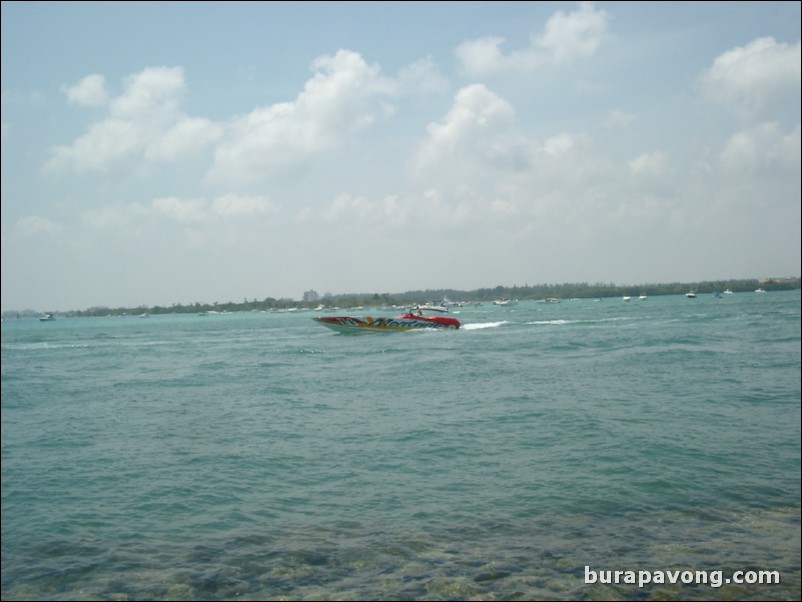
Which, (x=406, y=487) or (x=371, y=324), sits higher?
(x=371, y=324)

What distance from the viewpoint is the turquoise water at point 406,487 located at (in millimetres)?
6902

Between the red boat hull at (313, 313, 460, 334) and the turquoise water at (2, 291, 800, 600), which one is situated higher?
the red boat hull at (313, 313, 460, 334)

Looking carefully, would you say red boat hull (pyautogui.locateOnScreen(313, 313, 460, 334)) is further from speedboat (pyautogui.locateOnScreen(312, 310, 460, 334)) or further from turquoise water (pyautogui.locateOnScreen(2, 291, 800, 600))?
turquoise water (pyautogui.locateOnScreen(2, 291, 800, 600))

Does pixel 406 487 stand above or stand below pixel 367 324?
below

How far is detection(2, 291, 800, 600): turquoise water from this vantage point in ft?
22.6

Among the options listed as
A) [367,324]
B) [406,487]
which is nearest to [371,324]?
[367,324]

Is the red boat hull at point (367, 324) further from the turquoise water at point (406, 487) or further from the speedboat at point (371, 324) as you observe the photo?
the turquoise water at point (406, 487)

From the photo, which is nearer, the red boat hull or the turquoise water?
the turquoise water

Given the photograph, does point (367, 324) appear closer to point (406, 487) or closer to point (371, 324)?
point (371, 324)

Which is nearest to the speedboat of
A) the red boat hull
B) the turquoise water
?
the red boat hull

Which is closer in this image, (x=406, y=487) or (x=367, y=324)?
(x=406, y=487)

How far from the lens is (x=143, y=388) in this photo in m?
23.7

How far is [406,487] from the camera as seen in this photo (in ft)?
34.0

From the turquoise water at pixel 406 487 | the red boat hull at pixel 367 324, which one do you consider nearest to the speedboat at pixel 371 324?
the red boat hull at pixel 367 324
